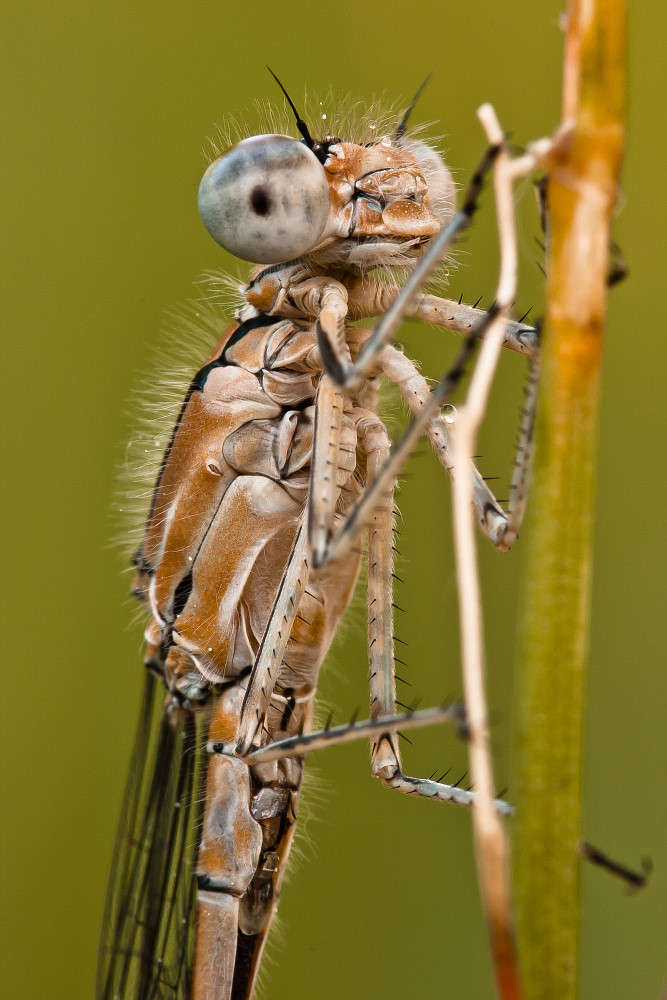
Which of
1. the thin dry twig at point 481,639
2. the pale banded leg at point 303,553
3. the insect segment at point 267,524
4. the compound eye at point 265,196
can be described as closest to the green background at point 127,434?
the insect segment at point 267,524

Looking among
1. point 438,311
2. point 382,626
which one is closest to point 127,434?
point 382,626

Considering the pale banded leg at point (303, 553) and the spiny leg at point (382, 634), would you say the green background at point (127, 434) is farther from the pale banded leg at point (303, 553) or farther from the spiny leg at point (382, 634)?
the pale banded leg at point (303, 553)

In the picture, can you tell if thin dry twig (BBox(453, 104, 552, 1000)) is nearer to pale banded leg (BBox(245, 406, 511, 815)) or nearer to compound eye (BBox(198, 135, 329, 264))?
compound eye (BBox(198, 135, 329, 264))

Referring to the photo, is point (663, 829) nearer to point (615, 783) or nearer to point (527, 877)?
point (615, 783)

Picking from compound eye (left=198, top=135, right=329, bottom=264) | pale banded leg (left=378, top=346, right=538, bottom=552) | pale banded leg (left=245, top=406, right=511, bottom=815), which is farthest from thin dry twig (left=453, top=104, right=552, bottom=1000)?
pale banded leg (left=245, top=406, right=511, bottom=815)

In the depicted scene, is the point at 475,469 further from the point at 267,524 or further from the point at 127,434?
the point at 127,434

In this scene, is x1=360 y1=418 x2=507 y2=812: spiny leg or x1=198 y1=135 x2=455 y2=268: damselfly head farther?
x1=360 y1=418 x2=507 y2=812: spiny leg

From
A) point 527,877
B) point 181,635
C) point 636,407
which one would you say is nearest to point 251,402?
point 181,635
